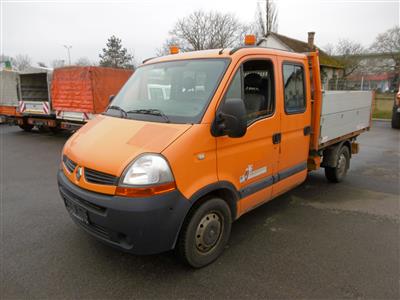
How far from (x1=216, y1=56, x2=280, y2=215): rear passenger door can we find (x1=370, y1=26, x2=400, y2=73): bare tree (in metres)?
30.8

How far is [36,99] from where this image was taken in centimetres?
1243

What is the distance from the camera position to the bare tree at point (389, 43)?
28019 mm

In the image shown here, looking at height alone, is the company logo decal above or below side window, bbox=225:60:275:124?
below

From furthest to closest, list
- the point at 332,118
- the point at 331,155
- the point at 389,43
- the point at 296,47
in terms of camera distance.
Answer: the point at 389,43 → the point at 296,47 → the point at 331,155 → the point at 332,118

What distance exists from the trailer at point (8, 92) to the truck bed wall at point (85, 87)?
158 inches

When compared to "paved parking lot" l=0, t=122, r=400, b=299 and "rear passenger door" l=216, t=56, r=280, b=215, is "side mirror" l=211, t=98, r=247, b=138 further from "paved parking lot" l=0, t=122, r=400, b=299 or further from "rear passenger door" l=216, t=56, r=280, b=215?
"paved parking lot" l=0, t=122, r=400, b=299

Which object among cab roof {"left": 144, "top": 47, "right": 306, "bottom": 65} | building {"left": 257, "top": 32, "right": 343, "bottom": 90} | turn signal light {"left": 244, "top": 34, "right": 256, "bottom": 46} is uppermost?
building {"left": 257, "top": 32, "right": 343, "bottom": 90}

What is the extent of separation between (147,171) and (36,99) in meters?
12.4

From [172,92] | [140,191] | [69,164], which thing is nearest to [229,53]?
[172,92]

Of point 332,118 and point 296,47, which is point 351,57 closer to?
point 296,47

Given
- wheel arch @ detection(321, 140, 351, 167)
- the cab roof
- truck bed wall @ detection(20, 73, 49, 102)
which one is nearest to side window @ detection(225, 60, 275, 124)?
the cab roof

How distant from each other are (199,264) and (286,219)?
169 centimetres

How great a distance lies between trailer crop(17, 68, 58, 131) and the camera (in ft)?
36.3

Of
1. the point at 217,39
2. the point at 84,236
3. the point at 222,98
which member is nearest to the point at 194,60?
the point at 222,98
